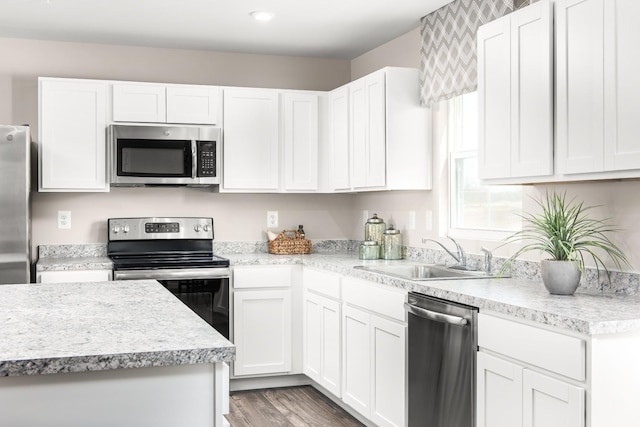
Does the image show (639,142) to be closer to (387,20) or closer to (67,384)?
(67,384)

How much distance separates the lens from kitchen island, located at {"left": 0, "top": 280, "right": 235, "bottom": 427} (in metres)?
1.53

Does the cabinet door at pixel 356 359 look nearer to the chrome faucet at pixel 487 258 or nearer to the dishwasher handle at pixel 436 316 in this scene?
the dishwasher handle at pixel 436 316

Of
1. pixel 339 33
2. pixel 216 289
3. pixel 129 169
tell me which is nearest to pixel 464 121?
→ pixel 339 33

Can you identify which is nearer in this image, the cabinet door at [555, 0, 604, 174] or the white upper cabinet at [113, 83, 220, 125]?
the cabinet door at [555, 0, 604, 174]

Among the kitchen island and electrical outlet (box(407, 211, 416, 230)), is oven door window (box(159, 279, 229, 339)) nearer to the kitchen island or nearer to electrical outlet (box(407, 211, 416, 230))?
electrical outlet (box(407, 211, 416, 230))

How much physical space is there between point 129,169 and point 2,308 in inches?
92.8

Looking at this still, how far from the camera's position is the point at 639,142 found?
89.4 inches

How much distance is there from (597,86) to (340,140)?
2.42m

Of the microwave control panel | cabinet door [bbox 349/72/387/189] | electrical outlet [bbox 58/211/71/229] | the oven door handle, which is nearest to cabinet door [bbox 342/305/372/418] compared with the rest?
cabinet door [bbox 349/72/387/189]

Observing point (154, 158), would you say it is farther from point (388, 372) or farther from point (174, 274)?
point (388, 372)

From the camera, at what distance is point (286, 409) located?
424cm

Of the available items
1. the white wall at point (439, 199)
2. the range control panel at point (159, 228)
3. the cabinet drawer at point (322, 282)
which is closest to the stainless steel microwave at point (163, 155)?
the range control panel at point (159, 228)

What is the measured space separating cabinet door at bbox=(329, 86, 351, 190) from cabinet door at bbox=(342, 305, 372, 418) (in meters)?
1.09

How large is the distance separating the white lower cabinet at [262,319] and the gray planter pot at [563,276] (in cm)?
229
